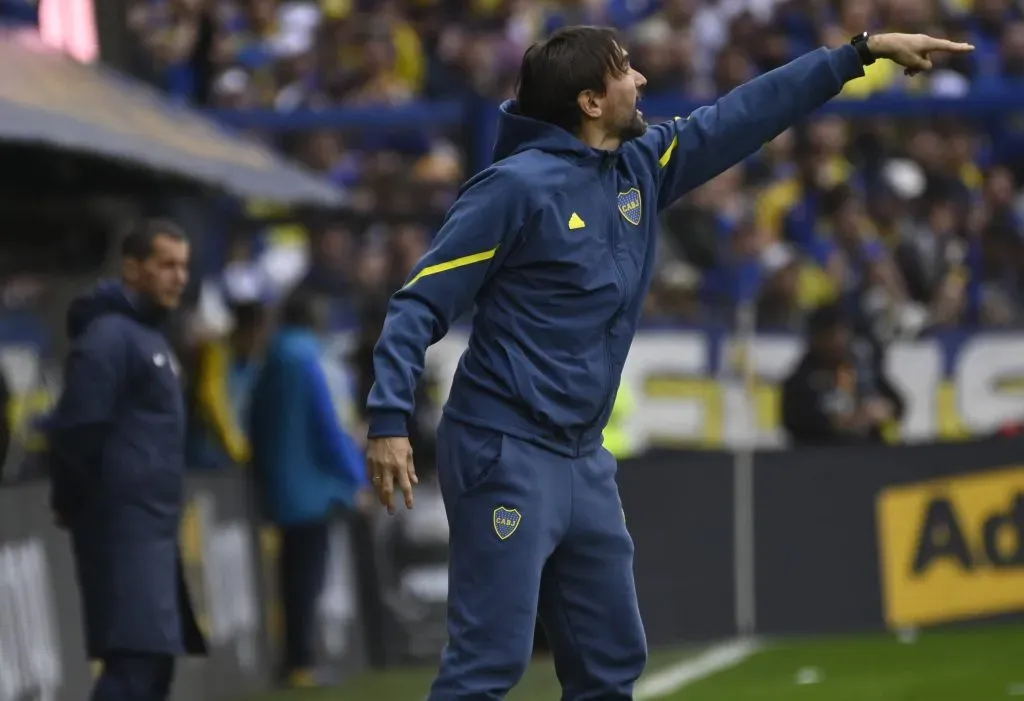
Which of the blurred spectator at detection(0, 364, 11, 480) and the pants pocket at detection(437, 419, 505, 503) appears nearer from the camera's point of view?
the pants pocket at detection(437, 419, 505, 503)

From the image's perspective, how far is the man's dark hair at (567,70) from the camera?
18.0 feet

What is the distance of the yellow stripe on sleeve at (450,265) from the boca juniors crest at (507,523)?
624 millimetres

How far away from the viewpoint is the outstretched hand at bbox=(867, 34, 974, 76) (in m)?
5.53

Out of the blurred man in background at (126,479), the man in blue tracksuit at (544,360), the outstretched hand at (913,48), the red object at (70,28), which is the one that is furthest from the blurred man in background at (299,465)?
the outstretched hand at (913,48)

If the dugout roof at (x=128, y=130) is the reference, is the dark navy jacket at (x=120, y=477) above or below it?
below

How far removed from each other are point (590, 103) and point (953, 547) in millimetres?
7526

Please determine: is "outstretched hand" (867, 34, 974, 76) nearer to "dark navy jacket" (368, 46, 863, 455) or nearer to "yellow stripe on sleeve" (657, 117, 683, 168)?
"dark navy jacket" (368, 46, 863, 455)

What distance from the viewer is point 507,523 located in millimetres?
5324

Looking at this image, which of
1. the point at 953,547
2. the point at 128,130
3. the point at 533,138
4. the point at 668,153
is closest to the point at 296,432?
the point at 128,130

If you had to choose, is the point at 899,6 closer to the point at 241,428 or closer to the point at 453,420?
the point at 241,428

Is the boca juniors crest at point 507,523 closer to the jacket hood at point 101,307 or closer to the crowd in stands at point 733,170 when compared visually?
the jacket hood at point 101,307

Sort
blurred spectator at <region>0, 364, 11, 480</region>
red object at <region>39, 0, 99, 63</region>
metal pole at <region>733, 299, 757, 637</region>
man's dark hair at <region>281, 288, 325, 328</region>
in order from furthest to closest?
red object at <region>39, 0, 99, 63</region> → metal pole at <region>733, 299, 757, 637</region> → man's dark hair at <region>281, 288, 325, 328</region> → blurred spectator at <region>0, 364, 11, 480</region>

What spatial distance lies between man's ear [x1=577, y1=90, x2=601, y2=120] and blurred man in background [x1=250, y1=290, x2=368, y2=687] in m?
6.09

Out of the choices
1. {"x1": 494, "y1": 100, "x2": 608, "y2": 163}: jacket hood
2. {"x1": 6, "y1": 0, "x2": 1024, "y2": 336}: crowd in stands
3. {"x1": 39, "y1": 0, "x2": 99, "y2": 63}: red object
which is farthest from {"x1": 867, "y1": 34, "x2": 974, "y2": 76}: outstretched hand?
{"x1": 6, "y1": 0, "x2": 1024, "y2": 336}: crowd in stands
